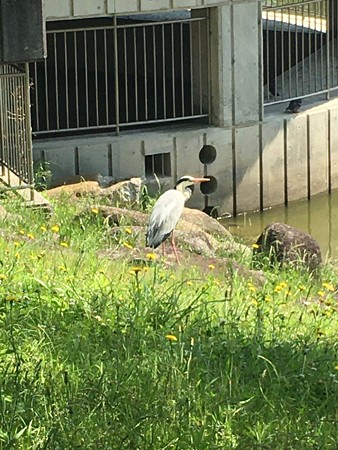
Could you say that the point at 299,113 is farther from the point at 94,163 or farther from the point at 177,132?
the point at 94,163

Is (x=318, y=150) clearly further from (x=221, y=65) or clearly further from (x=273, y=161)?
(x=221, y=65)

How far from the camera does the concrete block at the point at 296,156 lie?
1725 cm

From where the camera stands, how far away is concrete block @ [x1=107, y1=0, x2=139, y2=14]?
15.6 m

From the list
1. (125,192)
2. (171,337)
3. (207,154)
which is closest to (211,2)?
(207,154)

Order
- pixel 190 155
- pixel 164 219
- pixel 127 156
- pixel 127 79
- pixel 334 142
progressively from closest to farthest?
pixel 164 219 → pixel 127 156 → pixel 190 155 → pixel 334 142 → pixel 127 79

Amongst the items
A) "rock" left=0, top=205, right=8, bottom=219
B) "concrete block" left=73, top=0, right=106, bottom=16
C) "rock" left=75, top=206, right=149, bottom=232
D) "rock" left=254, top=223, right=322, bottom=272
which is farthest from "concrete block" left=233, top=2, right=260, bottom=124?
"rock" left=0, top=205, right=8, bottom=219

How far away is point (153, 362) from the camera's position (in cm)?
653

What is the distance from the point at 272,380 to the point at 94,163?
30.7ft

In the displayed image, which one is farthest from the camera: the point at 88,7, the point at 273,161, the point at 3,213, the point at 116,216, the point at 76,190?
the point at 273,161

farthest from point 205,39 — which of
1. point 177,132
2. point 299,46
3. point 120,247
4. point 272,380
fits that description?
point 272,380

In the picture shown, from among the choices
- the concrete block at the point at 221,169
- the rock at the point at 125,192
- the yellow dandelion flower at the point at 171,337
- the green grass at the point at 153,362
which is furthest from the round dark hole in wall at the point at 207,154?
the yellow dandelion flower at the point at 171,337

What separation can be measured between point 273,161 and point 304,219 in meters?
0.87

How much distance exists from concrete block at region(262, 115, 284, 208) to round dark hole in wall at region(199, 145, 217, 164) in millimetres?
735

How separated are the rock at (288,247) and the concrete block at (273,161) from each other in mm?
4681
